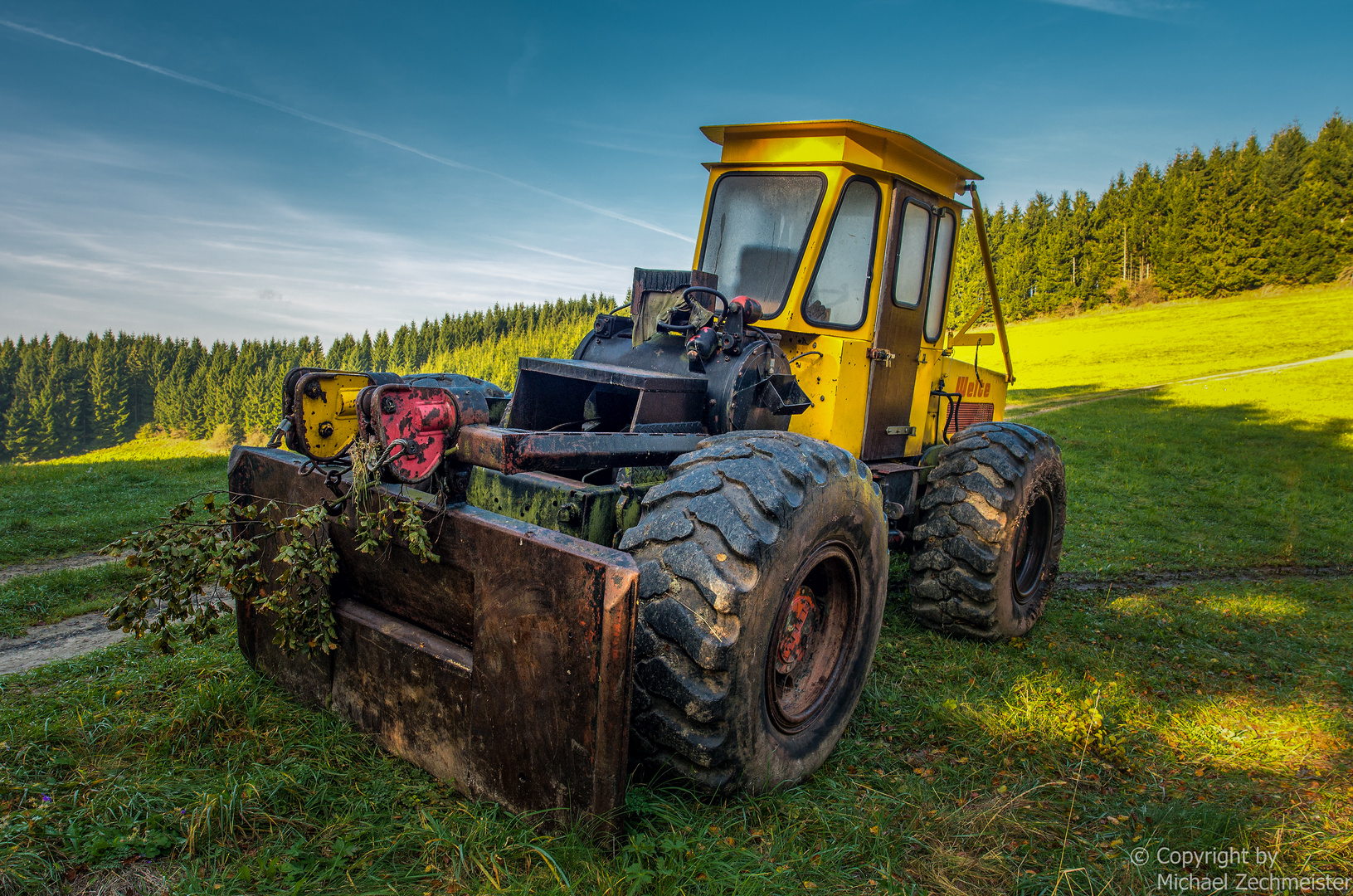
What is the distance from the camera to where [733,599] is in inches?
99.7

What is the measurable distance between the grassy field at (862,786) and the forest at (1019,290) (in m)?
24.6

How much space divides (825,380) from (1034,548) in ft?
8.11

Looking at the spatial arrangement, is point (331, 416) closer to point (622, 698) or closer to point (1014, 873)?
point (622, 698)

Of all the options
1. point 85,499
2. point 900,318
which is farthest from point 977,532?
point 85,499

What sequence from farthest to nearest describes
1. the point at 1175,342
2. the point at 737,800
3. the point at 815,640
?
1. the point at 1175,342
2. the point at 815,640
3. the point at 737,800

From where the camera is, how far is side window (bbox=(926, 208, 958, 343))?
5.50 meters

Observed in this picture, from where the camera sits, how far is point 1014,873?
8.68ft

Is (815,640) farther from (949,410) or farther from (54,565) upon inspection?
(54,565)

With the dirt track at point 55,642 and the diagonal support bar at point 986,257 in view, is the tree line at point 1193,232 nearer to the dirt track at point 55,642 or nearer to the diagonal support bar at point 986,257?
the diagonal support bar at point 986,257

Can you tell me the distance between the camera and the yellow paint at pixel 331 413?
3.52m

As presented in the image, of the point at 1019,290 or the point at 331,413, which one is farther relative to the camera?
the point at 1019,290

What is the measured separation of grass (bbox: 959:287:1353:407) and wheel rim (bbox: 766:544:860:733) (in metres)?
20.5

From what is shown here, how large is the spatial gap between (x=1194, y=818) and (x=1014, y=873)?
939 millimetres

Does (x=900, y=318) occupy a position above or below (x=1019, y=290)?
below
